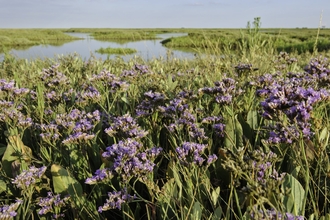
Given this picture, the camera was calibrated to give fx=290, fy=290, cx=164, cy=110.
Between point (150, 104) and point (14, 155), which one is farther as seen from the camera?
point (150, 104)

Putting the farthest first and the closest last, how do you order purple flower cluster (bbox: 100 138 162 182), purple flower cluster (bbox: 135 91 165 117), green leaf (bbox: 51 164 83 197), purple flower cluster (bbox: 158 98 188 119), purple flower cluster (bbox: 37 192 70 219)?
purple flower cluster (bbox: 135 91 165 117)
purple flower cluster (bbox: 158 98 188 119)
green leaf (bbox: 51 164 83 197)
purple flower cluster (bbox: 37 192 70 219)
purple flower cluster (bbox: 100 138 162 182)

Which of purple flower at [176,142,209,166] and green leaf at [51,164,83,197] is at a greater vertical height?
purple flower at [176,142,209,166]

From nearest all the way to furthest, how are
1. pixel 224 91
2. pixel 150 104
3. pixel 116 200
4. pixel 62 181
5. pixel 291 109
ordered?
1. pixel 291 109
2. pixel 116 200
3. pixel 62 181
4. pixel 224 91
5. pixel 150 104

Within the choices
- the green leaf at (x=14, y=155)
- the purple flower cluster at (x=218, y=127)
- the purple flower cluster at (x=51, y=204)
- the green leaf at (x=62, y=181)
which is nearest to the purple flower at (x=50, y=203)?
the purple flower cluster at (x=51, y=204)

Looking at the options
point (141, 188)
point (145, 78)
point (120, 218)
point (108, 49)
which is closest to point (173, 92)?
point (145, 78)

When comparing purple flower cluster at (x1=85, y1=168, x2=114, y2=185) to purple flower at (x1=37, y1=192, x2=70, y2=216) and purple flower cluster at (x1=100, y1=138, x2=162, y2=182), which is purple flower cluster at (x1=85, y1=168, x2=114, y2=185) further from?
purple flower at (x1=37, y1=192, x2=70, y2=216)

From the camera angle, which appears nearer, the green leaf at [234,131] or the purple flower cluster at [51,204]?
the purple flower cluster at [51,204]

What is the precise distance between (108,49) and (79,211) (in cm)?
3053

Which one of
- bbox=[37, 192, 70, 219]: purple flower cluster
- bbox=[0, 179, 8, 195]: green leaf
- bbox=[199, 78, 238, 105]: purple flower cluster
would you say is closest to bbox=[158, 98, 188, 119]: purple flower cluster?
bbox=[199, 78, 238, 105]: purple flower cluster

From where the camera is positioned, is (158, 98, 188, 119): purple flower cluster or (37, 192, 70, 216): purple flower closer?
(37, 192, 70, 216): purple flower

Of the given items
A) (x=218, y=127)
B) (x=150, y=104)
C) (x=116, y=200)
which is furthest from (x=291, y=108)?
(x=150, y=104)

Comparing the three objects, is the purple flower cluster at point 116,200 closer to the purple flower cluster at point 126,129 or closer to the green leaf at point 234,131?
the purple flower cluster at point 126,129

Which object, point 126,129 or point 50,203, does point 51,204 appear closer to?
point 50,203

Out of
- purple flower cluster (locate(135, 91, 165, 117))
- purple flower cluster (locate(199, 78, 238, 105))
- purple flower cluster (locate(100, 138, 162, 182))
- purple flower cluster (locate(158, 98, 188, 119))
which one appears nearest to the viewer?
purple flower cluster (locate(100, 138, 162, 182))
